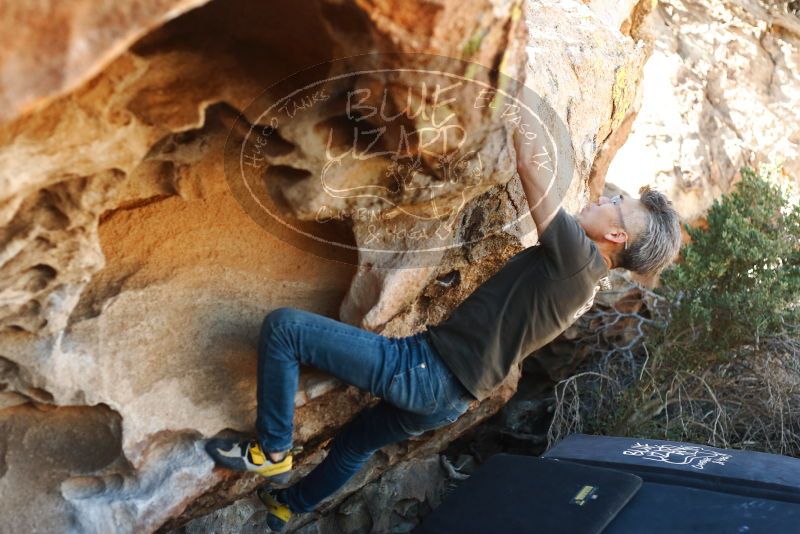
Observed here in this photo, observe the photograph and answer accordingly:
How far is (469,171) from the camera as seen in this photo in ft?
6.72

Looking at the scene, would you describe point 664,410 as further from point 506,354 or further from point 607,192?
point 506,354

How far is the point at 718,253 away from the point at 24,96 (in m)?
3.00

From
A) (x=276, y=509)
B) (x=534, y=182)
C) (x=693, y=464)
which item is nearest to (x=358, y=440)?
(x=276, y=509)

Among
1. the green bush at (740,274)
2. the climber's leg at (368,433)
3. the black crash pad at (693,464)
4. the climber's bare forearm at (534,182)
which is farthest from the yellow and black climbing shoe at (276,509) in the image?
the green bush at (740,274)

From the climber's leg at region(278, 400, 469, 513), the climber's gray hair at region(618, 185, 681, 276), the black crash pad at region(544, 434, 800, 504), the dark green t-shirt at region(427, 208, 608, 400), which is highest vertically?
the climber's gray hair at region(618, 185, 681, 276)

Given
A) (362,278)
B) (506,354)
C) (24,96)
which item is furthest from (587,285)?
(24,96)

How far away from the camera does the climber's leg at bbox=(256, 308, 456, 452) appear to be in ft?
7.07

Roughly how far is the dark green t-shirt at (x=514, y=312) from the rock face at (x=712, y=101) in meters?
2.36

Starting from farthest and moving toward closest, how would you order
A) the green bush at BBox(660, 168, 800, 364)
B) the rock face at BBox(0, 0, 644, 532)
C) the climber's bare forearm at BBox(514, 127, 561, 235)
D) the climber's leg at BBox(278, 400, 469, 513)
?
Result: the green bush at BBox(660, 168, 800, 364), the climber's leg at BBox(278, 400, 469, 513), the climber's bare forearm at BBox(514, 127, 561, 235), the rock face at BBox(0, 0, 644, 532)

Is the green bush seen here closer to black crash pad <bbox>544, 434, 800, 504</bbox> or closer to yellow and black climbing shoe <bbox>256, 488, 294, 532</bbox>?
black crash pad <bbox>544, 434, 800, 504</bbox>

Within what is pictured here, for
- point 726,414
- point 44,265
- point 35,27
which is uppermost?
point 35,27

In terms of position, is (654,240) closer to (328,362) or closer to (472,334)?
(472,334)

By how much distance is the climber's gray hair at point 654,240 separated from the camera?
2262 millimetres

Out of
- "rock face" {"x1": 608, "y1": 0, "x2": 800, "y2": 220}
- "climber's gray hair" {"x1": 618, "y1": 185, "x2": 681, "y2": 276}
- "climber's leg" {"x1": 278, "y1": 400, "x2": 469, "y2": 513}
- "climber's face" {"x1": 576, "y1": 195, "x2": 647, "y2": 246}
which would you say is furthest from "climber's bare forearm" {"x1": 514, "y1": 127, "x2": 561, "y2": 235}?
"rock face" {"x1": 608, "y1": 0, "x2": 800, "y2": 220}
